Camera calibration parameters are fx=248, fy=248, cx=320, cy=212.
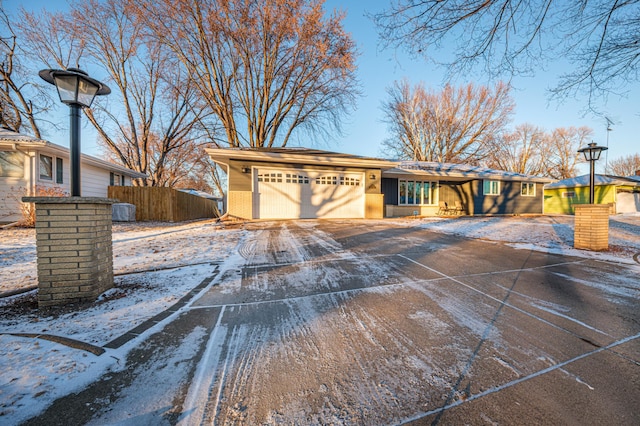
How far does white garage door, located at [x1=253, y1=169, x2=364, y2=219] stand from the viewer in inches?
417

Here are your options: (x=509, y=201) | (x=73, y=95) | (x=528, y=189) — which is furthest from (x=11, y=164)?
(x=528, y=189)

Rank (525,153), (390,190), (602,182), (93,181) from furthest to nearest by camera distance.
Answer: (525,153) < (602,182) < (390,190) < (93,181)

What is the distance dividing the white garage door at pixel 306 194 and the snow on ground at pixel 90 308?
478 centimetres

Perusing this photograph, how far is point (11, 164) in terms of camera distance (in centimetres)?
913

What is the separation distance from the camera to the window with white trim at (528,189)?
16484mm

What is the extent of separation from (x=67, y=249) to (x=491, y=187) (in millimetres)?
18801

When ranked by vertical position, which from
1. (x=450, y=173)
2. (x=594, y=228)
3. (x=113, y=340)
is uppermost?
(x=450, y=173)

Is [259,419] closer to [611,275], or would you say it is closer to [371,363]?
[371,363]

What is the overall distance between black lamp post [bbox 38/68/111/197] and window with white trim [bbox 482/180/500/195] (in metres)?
17.9

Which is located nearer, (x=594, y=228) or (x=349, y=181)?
(x=594, y=228)

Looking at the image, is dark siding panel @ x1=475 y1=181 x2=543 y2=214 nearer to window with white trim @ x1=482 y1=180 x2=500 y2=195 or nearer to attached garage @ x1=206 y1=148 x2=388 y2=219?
window with white trim @ x1=482 y1=180 x2=500 y2=195

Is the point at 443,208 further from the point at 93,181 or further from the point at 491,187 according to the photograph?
the point at 93,181

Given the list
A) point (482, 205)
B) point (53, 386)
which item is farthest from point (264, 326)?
point (482, 205)

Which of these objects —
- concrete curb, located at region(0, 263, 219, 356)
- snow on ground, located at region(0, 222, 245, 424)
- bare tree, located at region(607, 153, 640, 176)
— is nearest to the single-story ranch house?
snow on ground, located at region(0, 222, 245, 424)
